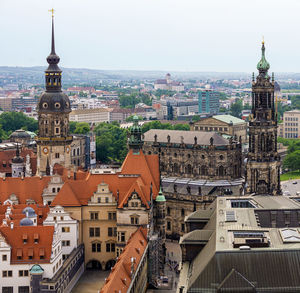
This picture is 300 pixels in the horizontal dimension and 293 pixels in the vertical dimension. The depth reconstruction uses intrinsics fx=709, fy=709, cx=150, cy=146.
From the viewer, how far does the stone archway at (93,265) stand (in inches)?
3994

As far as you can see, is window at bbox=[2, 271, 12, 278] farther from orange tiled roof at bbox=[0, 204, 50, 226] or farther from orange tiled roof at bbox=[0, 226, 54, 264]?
orange tiled roof at bbox=[0, 204, 50, 226]

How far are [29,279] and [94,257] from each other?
18.7m

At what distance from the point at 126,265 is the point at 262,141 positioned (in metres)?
46.5

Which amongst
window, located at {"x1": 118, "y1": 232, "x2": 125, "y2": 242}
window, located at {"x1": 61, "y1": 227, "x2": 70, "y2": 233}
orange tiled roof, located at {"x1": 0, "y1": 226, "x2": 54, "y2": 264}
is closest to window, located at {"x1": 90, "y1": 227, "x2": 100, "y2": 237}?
window, located at {"x1": 61, "y1": 227, "x2": 70, "y2": 233}

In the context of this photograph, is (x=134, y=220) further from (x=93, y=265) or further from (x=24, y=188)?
(x=24, y=188)

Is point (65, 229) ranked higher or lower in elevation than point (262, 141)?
lower

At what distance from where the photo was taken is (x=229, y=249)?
204 feet

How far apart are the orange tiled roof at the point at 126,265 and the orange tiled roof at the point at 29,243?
Result: 350 inches

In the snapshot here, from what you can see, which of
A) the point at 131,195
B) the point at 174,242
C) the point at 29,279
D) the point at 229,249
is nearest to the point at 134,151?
the point at 131,195

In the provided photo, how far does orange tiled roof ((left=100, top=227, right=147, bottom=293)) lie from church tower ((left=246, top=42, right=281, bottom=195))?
1170 inches

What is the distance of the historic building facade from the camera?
12331 cm

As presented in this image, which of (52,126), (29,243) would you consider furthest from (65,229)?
(52,126)

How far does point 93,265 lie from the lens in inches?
4018

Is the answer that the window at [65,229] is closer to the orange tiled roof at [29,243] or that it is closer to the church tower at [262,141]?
the orange tiled roof at [29,243]
